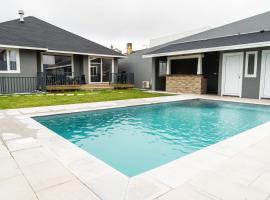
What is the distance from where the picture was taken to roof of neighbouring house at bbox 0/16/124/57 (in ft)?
42.3

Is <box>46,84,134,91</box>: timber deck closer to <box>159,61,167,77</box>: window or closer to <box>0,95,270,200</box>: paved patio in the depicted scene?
<box>159,61,167,77</box>: window

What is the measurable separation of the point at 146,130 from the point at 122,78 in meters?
12.7

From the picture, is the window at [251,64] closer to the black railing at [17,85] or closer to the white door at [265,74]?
the white door at [265,74]

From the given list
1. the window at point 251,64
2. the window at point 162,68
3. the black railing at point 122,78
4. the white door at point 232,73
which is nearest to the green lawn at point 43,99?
the white door at point 232,73

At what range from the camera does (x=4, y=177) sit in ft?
8.52

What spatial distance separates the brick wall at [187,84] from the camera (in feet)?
44.4

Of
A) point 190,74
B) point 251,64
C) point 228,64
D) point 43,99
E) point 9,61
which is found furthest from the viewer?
point 190,74

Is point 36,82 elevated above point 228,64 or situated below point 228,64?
below

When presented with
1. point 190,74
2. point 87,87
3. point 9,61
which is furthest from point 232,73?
point 9,61

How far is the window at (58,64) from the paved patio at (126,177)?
1260cm

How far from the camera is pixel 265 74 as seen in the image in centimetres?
1050

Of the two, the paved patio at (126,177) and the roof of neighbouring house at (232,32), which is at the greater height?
the roof of neighbouring house at (232,32)

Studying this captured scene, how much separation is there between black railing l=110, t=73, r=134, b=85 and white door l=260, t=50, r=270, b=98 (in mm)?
10150

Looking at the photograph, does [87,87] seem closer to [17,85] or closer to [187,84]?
[17,85]
